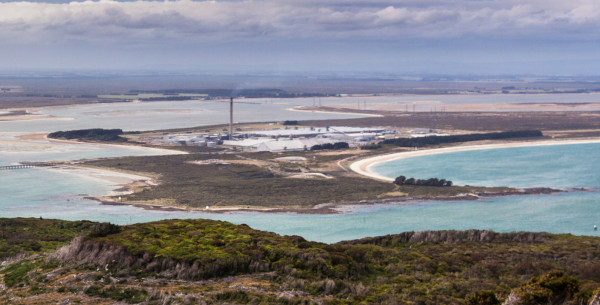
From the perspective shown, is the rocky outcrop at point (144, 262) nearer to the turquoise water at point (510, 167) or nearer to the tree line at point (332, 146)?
the turquoise water at point (510, 167)

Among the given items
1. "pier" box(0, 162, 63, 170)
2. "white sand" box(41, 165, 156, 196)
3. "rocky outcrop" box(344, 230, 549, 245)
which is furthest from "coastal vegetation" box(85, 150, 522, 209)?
"rocky outcrop" box(344, 230, 549, 245)

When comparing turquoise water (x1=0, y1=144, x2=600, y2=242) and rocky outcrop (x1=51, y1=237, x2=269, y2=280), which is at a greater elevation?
rocky outcrop (x1=51, y1=237, x2=269, y2=280)

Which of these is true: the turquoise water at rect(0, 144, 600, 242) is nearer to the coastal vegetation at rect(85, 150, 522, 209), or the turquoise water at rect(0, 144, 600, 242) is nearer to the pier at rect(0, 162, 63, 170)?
the pier at rect(0, 162, 63, 170)

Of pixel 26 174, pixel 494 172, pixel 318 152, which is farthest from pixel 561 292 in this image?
pixel 318 152

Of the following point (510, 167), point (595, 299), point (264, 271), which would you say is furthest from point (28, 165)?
point (595, 299)

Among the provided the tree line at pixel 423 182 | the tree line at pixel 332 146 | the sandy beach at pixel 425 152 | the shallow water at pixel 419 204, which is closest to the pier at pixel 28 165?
the shallow water at pixel 419 204

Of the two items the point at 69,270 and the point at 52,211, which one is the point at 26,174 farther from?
the point at 69,270
